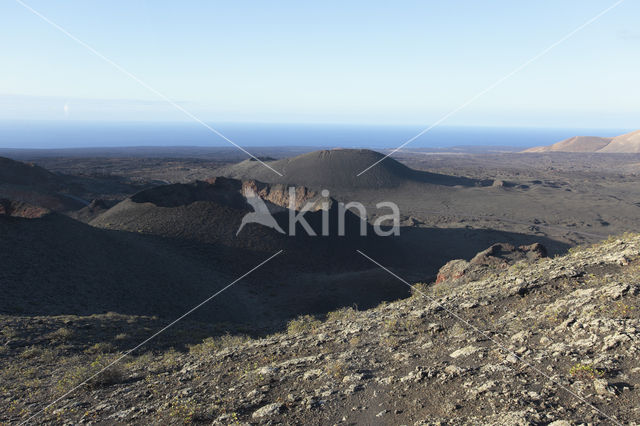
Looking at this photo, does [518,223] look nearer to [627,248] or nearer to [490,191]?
[490,191]

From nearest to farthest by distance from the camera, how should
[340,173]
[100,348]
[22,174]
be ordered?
1. [100,348]
2. [22,174]
3. [340,173]

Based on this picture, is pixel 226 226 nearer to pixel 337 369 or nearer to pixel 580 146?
pixel 337 369

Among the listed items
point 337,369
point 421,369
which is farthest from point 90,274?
point 421,369

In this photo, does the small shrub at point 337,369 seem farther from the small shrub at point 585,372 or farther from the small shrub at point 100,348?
the small shrub at point 100,348

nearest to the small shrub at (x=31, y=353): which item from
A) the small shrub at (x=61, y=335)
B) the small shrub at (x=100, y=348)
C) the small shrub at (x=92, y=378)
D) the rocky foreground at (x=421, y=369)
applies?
the rocky foreground at (x=421, y=369)

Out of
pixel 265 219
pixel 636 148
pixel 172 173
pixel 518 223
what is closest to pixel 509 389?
pixel 265 219

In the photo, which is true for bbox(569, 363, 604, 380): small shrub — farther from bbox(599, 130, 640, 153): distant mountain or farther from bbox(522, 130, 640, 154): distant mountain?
bbox(599, 130, 640, 153): distant mountain

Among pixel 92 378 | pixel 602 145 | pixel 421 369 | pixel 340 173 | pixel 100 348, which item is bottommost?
pixel 100 348

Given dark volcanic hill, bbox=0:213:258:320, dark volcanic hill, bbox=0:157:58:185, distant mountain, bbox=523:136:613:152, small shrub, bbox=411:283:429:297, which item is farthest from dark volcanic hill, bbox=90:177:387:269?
distant mountain, bbox=523:136:613:152
